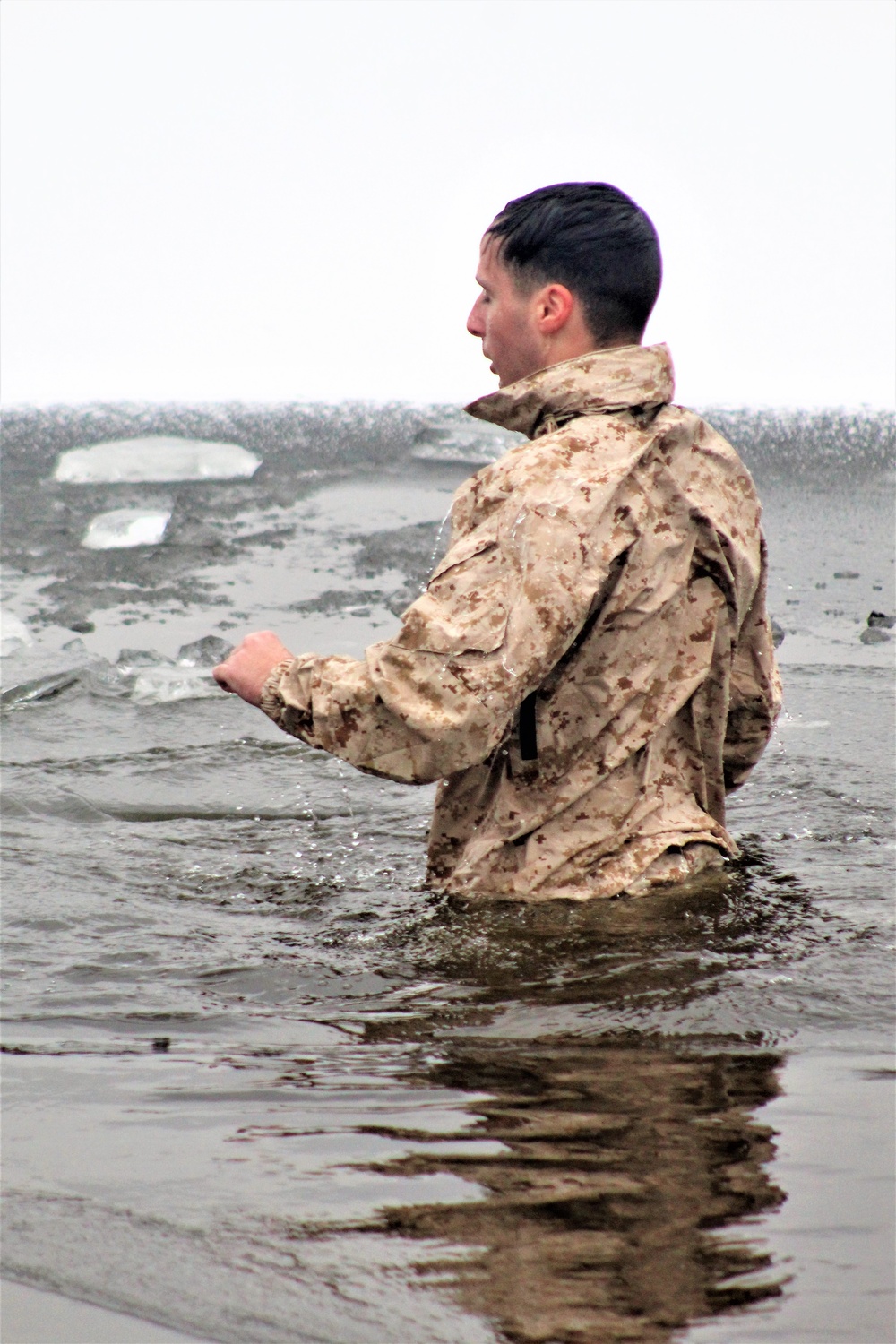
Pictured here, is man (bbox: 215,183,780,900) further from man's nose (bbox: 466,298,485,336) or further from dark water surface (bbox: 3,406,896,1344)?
dark water surface (bbox: 3,406,896,1344)

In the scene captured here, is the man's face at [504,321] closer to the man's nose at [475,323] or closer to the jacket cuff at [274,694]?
the man's nose at [475,323]

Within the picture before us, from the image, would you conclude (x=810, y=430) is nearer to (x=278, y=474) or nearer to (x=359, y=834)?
(x=278, y=474)


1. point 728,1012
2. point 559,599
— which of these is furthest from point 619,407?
point 728,1012

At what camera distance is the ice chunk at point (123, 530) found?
9078 millimetres

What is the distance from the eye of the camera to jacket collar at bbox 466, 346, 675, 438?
9.89ft

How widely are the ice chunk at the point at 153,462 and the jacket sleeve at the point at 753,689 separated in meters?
8.05

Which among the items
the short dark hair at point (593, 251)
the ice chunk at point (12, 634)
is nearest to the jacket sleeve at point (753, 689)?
the short dark hair at point (593, 251)

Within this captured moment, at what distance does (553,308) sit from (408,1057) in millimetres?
1528

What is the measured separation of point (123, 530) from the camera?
9.16 meters

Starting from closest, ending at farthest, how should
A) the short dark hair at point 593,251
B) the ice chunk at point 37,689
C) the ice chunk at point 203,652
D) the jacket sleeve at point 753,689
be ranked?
the short dark hair at point 593,251 → the jacket sleeve at point 753,689 → the ice chunk at point 37,689 → the ice chunk at point 203,652

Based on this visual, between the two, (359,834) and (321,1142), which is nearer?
(321,1142)

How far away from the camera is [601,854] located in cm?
316

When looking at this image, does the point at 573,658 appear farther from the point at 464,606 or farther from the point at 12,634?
the point at 12,634

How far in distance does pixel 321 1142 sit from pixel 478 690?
91 cm
